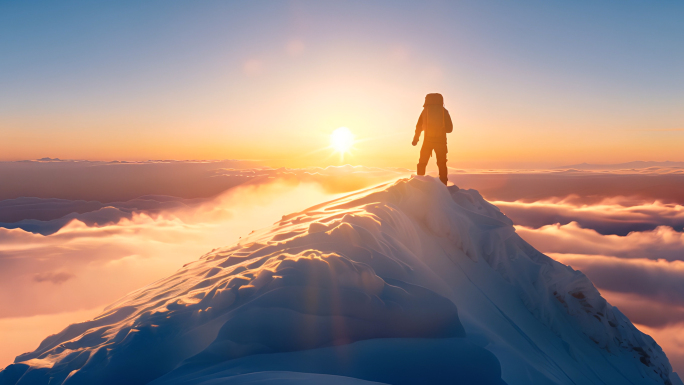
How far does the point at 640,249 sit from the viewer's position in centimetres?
10362

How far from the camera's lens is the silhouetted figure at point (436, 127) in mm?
8492

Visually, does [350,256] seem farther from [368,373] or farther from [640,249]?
[640,249]

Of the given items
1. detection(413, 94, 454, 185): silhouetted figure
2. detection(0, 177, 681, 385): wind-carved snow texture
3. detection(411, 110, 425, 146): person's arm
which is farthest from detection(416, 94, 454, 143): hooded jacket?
detection(0, 177, 681, 385): wind-carved snow texture

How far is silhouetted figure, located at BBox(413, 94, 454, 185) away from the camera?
8492 millimetres

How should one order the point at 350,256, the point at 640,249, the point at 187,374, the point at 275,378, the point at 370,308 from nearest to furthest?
the point at 275,378, the point at 187,374, the point at 370,308, the point at 350,256, the point at 640,249

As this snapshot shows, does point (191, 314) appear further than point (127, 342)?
Yes

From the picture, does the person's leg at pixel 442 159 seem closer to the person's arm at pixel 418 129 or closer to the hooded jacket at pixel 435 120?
the hooded jacket at pixel 435 120

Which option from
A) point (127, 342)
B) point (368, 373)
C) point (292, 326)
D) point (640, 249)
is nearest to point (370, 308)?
point (368, 373)

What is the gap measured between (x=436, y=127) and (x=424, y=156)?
837 millimetres

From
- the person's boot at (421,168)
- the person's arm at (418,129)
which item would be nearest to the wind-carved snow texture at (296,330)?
the person's boot at (421,168)

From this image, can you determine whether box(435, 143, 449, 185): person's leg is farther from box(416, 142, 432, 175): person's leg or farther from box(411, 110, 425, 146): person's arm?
box(411, 110, 425, 146): person's arm

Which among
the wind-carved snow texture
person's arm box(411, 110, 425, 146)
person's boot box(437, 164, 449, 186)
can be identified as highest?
person's arm box(411, 110, 425, 146)

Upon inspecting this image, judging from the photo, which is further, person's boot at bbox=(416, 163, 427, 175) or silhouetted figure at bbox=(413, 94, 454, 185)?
person's boot at bbox=(416, 163, 427, 175)

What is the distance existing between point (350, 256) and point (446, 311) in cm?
118
